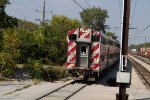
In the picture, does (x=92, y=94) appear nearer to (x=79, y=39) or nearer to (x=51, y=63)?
Result: (x=79, y=39)

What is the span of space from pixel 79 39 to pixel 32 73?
4.64m

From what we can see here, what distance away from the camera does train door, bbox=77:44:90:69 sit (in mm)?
23564

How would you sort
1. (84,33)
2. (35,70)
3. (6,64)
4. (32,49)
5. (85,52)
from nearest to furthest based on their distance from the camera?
(84,33), (85,52), (6,64), (35,70), (32,49)

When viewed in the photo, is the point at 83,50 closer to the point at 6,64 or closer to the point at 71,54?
the point at 71,54

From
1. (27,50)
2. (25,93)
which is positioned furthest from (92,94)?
(27,50)

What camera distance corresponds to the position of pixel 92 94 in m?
18.4

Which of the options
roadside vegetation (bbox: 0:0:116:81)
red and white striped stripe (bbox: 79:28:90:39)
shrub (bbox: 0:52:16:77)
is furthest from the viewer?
roadside vegetation (bbox: 0:0:116:81)

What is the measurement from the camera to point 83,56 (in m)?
23.7

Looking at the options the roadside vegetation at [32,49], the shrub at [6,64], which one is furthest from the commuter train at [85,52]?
the shrub at [6,64]

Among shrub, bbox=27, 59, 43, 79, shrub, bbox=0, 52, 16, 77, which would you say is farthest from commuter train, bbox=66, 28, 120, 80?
shrub, bbox=0, 52, 16, 77

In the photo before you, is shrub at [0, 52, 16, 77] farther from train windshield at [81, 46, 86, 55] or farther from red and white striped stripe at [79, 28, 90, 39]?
red and white striped stripe at [79, 28, 90, 39]

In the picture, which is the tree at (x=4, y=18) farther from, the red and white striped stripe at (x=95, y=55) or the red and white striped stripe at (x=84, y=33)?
the red and white striped stripe at (x=95, y=55)

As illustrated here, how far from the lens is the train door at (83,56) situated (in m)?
23.6

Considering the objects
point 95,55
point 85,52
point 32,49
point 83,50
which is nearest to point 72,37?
point 83,50
